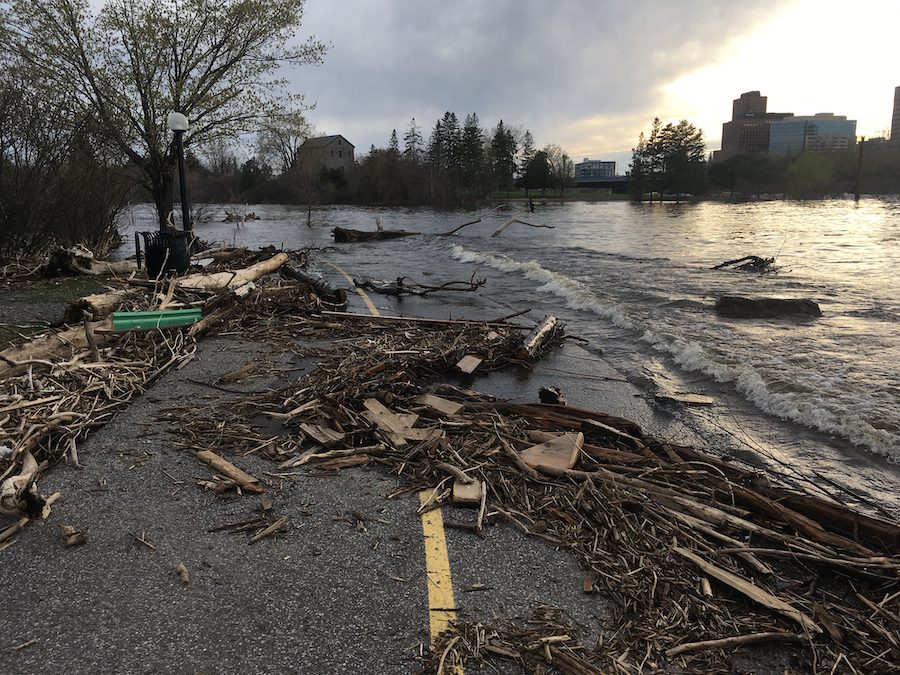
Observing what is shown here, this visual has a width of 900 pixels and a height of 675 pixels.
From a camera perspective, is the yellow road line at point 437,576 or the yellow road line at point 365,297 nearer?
the yellow road line at point 437,576

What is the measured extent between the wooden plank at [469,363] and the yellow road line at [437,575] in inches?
128

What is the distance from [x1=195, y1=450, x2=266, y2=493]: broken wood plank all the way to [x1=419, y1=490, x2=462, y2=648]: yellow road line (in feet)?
3.82

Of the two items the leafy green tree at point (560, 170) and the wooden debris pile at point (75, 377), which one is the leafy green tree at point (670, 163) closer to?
the leafy green tree at point (560, 170)

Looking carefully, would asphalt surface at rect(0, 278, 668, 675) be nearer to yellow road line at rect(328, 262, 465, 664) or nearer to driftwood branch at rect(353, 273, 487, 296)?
yellow road line at rect(328, 262, 465, 664)

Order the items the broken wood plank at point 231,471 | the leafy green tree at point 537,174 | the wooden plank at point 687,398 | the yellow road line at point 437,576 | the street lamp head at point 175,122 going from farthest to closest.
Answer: the leafy green tree at point 537,174, the street lamp head at point 175,122, the wooden plank at point 687,398, the broken wood plank at point 231,471, the yellow road line at point 437,576

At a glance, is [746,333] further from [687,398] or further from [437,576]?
[437,576]

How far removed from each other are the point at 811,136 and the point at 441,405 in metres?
180

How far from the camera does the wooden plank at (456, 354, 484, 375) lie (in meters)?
7.04

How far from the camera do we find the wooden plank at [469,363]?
7.04 m

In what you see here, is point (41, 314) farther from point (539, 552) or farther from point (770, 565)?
point (770, 565)

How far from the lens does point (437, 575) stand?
310cm

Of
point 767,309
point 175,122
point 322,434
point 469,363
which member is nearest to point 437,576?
point 322,434

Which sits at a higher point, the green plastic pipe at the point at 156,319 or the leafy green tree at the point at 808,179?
the leafy green tree at the point at 808,179

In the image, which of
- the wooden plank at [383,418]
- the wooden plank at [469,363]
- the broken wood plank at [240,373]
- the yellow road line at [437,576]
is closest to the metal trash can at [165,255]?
the broken wood plank at [240,373]
